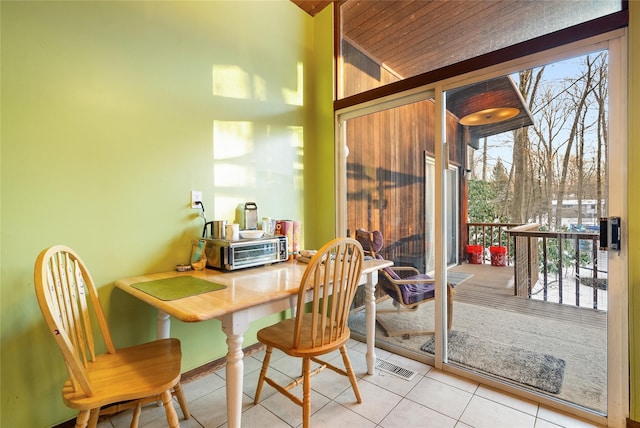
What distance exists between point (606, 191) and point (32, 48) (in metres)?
3.08

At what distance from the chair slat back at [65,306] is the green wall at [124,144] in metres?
0.28

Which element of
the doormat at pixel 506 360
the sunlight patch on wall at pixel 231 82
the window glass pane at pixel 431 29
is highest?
the window glass pane at pixel 431 29

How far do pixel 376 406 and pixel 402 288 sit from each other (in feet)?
3.27

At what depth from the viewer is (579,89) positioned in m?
1.70

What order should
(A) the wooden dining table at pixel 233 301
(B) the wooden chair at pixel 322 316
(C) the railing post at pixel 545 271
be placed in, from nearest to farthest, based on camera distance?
(A) the wooden dining table at pixel 233 301, (B) the wooden chair at pixel 322 316, (C) the railing post at pixel 545 271

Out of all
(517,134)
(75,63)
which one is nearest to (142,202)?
(75,63)

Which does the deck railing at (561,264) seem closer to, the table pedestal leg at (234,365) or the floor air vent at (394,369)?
the floor air vent at (394,369)

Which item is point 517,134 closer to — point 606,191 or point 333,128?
point 606,191

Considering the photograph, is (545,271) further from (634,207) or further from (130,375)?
(130,375)

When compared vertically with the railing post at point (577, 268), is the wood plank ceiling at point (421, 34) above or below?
above

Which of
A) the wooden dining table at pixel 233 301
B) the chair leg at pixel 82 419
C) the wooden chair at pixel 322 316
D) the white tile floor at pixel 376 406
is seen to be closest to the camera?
the chair leg at pixel 82 419

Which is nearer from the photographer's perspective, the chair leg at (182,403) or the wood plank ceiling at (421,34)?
the chair leg at (182,403)

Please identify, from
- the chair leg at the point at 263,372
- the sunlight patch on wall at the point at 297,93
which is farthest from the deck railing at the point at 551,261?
the sunlight patch on wall at the point at 297,93

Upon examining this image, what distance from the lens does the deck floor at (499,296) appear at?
1.88m
